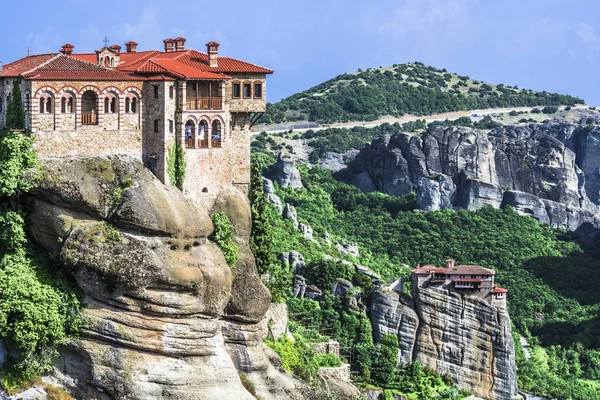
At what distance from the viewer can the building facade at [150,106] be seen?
69.9 meters

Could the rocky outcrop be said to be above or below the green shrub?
above

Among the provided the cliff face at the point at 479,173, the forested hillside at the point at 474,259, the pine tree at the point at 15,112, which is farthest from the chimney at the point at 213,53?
the cliff face at the point at 479,173

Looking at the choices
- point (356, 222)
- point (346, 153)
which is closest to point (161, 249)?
point (356, 222)

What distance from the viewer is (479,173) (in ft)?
458

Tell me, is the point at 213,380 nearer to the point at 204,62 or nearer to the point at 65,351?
the point at 65,351

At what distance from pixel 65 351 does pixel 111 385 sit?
271 centimetres

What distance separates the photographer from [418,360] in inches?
3979

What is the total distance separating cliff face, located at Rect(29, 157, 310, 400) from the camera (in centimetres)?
6725

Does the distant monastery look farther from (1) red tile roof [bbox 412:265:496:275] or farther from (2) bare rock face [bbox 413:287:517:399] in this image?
(2) bare rock face [bbox 413:287:517:399]

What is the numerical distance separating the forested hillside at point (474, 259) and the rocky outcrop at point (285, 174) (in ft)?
2.76

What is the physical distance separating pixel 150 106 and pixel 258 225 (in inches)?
375

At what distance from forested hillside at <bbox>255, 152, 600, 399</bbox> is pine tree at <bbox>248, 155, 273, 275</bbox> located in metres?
20.1

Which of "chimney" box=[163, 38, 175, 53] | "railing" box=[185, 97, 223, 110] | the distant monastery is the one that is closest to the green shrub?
"railing" box=[185, 97, 223, 110]

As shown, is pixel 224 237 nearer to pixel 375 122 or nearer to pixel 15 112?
pixel 15 112
